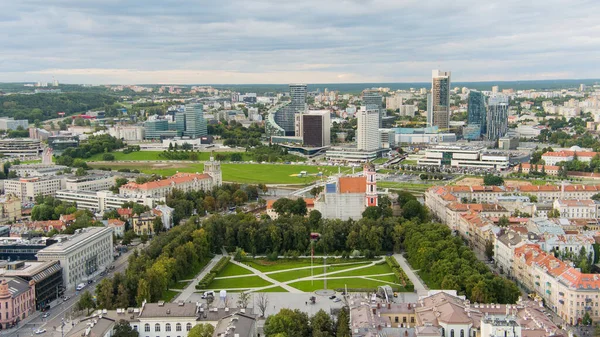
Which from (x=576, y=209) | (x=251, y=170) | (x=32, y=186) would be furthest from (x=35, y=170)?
(x=576, y=209)

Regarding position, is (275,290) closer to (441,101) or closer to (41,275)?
(41,275)

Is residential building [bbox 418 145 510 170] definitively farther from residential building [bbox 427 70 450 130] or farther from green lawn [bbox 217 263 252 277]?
green lawn [bbox 217 263 252 277]

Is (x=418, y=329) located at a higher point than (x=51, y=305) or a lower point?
higher

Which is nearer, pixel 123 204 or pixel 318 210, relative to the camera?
pixel 318 210

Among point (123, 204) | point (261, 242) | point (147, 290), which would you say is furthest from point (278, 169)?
point (147, 290)

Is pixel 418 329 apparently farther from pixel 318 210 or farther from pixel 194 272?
pixel 318 210

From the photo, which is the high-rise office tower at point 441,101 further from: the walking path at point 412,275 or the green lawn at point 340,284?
the green lawn at point 340,284

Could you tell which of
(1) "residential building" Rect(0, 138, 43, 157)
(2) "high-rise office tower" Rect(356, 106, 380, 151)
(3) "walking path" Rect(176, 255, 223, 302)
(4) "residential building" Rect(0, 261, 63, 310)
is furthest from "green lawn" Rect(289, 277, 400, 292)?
(1) "residential building" Rect(0, 138, 43, 157)
